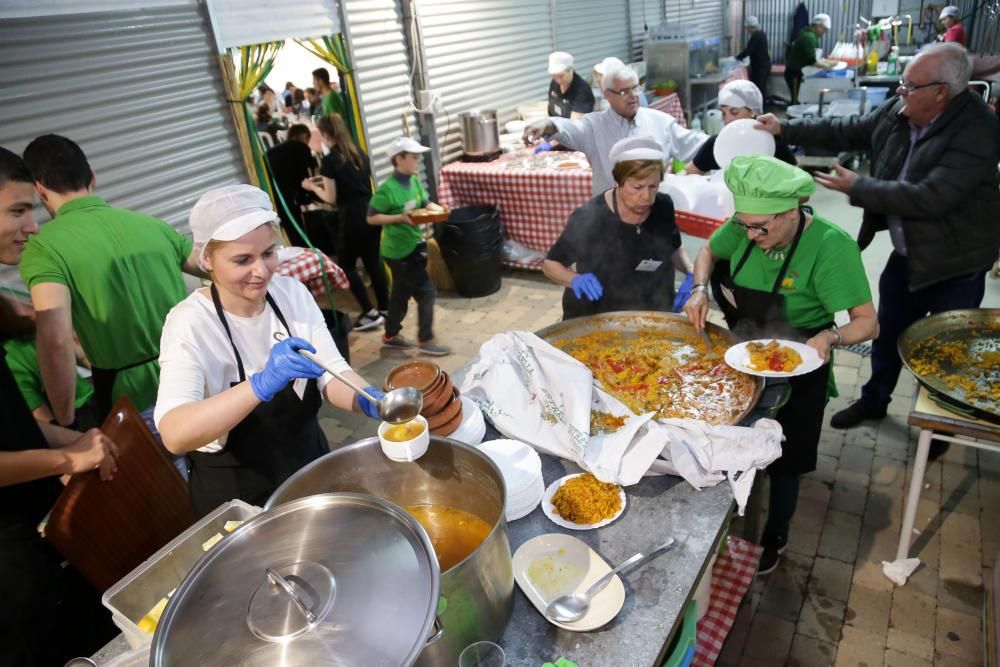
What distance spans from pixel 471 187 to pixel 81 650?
6.18 metres

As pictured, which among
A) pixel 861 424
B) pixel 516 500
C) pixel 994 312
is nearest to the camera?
pixel 516 500

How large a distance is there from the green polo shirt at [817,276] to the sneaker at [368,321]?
4.56m

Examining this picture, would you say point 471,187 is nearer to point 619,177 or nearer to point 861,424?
point 619,177

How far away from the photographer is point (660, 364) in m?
2.94

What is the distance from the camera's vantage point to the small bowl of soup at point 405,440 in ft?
5.57

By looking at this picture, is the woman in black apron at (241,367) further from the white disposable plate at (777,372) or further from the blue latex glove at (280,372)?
the white disposable plate at (777,372)

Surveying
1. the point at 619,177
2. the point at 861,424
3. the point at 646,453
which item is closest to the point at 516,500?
the point at 646,453

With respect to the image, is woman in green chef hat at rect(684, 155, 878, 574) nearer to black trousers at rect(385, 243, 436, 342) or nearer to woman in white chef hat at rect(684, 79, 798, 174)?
woman in white chef hat at rect(684, 79, 798, 174)

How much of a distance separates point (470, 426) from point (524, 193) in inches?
209

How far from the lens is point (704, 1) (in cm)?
1502

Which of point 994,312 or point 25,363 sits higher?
point 25,363

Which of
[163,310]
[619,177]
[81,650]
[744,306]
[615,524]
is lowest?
[81,650]

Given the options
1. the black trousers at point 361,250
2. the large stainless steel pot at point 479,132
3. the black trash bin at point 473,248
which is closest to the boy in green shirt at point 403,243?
the black trousers at point 361,250

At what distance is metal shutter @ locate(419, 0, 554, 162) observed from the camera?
7805mm
